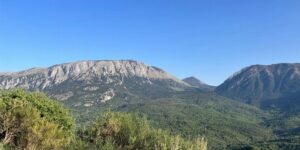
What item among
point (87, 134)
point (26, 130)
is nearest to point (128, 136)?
Answer: point (87, 134)

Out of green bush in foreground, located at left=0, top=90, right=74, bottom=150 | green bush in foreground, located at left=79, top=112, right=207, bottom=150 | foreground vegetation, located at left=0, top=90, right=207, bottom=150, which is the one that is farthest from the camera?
green bush in foreground, located at left=0, top=90, right=74, bottom=150

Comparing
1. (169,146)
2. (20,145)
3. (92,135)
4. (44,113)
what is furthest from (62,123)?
(169,146)

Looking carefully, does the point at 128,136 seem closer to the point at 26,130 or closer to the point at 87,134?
the point at 87,134

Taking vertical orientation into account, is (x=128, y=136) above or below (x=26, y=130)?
below

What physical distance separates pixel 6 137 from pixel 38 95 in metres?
23.2

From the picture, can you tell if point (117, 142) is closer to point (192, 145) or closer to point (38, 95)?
point (192, 145)

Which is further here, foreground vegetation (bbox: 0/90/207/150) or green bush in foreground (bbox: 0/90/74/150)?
green bush in foreground (bbox: 0/90/74/150)

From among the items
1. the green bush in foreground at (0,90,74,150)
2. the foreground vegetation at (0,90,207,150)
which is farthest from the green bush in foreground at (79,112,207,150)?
the green bush in foreground at (0,90,74,150)

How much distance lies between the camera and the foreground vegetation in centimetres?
5538

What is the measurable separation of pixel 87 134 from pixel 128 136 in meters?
9.24

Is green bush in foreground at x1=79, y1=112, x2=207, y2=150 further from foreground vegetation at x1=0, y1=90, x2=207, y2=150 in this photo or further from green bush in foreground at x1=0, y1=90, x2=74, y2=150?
green bush in foreground at x1=0, y1=90, x2=74, y2=150

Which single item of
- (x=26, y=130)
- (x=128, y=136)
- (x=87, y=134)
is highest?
(x=26, y=130)

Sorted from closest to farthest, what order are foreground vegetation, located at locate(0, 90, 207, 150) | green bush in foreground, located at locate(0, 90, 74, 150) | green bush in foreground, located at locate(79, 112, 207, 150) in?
1. green bush in foreground, located at locate(79, 112, 207, 150)
2. foreground vegetation, located at locate(0, 90, 207, 150)
3. green bush in foreground, located at locate(0, 90, 74, 150)

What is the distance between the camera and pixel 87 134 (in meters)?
69.2
